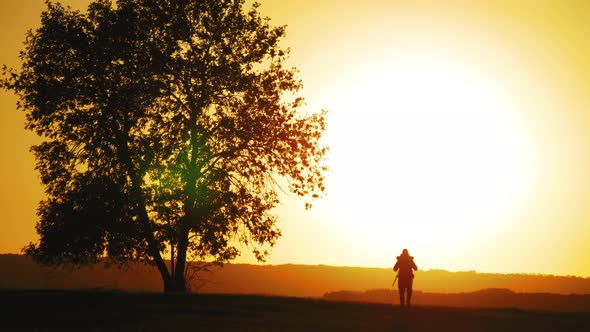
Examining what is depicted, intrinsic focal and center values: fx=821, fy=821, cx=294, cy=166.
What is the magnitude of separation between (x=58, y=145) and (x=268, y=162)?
11372mm

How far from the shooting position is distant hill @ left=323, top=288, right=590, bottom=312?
8881cm

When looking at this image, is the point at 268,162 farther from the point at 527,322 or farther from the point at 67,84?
the point at 527,322

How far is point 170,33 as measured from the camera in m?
44.6

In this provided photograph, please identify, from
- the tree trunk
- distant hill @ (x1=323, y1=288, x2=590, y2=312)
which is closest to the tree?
the tree trunk

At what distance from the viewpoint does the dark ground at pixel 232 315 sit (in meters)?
30.3

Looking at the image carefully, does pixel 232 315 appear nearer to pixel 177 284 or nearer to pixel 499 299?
pixel 177 284

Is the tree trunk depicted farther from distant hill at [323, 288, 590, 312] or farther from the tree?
distant hill at [323, 288, 590, 312]

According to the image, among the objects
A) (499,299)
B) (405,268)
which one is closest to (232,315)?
(405,268)

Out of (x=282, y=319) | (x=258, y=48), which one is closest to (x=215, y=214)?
(x=258, y=48)

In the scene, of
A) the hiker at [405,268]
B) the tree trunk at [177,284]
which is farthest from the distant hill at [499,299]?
the hiker at [405,268]

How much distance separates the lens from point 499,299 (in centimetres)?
10244

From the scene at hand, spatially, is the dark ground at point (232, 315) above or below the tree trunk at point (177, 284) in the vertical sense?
below

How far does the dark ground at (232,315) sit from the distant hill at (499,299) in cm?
3174

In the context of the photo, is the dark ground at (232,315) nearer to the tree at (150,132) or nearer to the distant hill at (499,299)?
the tree at (150,132)
